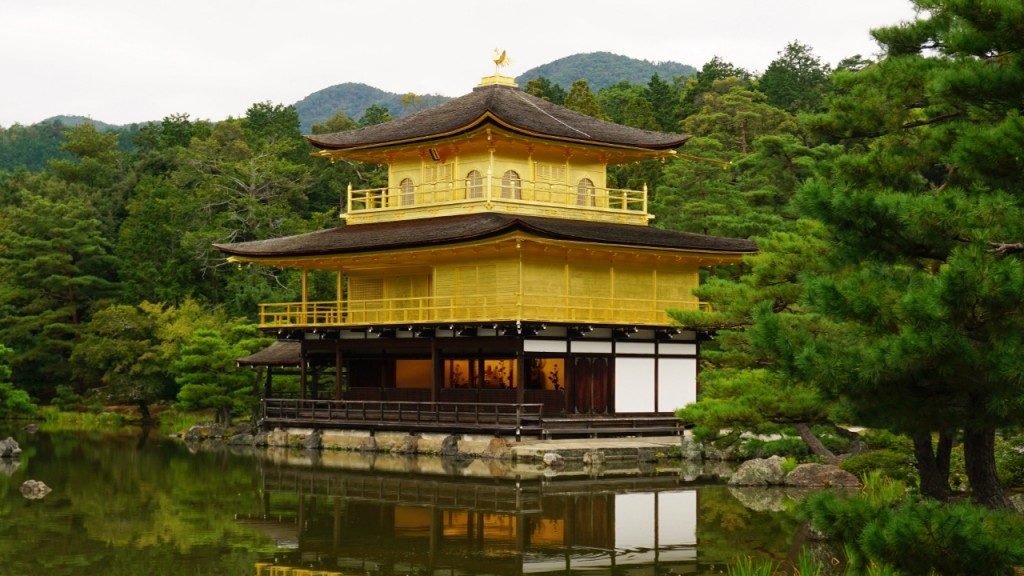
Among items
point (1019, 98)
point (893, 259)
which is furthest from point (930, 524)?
point (1019, 98)

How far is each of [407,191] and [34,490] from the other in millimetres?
18093

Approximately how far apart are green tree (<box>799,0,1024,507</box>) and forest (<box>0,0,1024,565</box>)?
0.07 feet

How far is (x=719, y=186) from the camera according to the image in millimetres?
47938

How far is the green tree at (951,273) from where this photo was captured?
Answer: 9.78 meters

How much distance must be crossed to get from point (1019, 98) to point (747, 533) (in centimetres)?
896

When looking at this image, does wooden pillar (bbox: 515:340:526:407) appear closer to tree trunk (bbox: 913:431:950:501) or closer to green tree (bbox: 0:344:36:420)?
tree trunk (bbox: 913:431:950:501)

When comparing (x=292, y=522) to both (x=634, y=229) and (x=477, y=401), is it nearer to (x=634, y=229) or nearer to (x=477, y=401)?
(x=477, y=401)

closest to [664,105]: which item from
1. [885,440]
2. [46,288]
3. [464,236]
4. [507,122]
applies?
[46,288]

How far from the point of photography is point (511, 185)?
37.7 meters

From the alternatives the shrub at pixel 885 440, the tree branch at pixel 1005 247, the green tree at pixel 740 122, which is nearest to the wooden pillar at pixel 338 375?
the shrub at pixel 885 440

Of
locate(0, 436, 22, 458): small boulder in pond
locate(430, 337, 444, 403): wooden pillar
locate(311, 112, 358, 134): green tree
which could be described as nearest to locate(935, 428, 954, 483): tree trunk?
locate(430, 337, 444, 403): wooden pillar

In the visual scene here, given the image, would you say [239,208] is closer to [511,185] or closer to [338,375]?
[338,375]

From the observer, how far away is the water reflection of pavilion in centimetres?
1588

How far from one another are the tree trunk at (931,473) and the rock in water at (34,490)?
1596 cm
